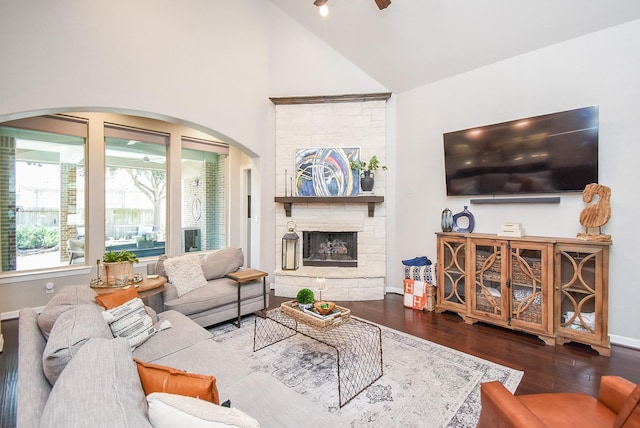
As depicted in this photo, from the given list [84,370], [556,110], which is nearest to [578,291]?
[556,110]

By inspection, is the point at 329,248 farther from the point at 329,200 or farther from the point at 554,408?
the point at 554,408

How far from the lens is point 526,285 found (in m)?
3.20

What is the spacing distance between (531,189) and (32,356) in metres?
4.44

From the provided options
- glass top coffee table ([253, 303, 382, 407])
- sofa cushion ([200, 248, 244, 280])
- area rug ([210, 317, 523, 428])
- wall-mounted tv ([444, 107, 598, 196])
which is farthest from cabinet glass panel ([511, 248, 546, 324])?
sofa cushion ([200, 248, 244, 280])

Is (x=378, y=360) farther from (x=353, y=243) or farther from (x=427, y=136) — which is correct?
(x=427, y=136)

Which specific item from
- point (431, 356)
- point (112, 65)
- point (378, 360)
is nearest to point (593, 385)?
point (431, 356)

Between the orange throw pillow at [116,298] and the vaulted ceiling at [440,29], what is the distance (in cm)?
433

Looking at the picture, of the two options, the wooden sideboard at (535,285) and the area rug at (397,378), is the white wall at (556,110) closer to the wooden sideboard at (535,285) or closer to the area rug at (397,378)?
the wooden sideboard at (535,285)

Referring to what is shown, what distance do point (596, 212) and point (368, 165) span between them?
9.32 ft

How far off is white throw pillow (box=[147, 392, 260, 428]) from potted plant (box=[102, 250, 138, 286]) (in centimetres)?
213

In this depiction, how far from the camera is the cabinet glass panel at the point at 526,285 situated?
10.2 feet

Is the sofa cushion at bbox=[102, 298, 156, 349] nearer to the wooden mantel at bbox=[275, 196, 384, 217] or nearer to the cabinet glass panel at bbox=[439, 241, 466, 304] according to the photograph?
the wooden mantel at bbox=[275, 196, 384, 217]

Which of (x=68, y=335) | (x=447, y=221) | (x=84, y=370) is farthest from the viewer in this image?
(x=447, y=221)

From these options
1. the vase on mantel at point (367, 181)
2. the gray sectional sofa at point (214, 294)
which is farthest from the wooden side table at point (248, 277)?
the vase on mantel at point (367, 181)
